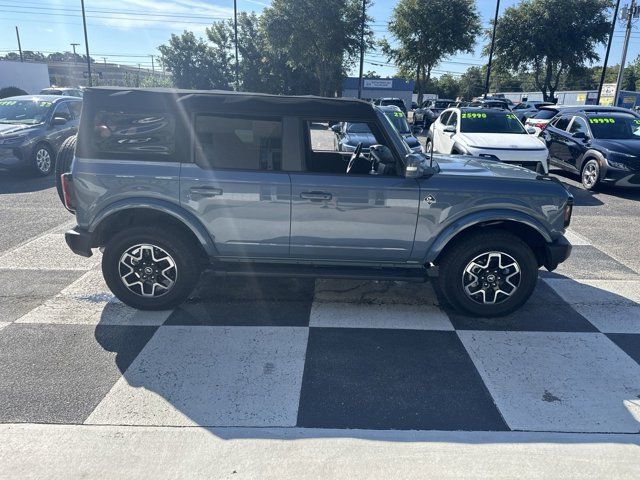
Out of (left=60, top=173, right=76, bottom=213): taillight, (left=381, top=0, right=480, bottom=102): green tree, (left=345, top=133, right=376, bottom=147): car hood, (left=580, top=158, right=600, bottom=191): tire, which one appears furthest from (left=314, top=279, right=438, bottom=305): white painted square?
(left=381, top=0, right=480, bottom=102): green tree

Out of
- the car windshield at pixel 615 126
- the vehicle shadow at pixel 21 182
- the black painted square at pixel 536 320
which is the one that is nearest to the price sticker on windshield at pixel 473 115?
the car windshield at pixel 615 126

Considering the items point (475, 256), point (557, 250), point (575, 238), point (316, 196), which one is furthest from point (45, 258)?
point (575, 238)

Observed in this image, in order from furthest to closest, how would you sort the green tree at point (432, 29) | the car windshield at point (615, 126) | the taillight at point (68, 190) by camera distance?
the green tree at point (432, 29)
the car windshield at point (615, 126)
the taillight at point (68, 190)

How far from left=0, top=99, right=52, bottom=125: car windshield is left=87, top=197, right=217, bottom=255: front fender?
8.13 metres

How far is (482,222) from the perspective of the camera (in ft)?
12.8

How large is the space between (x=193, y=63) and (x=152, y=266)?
125 ft

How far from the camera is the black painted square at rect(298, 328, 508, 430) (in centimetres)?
280

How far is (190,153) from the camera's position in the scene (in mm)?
3826

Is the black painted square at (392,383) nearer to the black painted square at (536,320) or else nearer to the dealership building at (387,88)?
the black painted square at (536,320)

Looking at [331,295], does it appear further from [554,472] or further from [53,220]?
[53,220]

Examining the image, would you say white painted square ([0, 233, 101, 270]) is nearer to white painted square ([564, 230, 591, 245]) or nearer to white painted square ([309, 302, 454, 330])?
white painted square ([309, 302, 454, 330])

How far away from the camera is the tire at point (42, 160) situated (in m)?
9.73

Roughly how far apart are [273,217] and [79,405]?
1.94 meters

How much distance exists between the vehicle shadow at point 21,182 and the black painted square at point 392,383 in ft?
26.0
